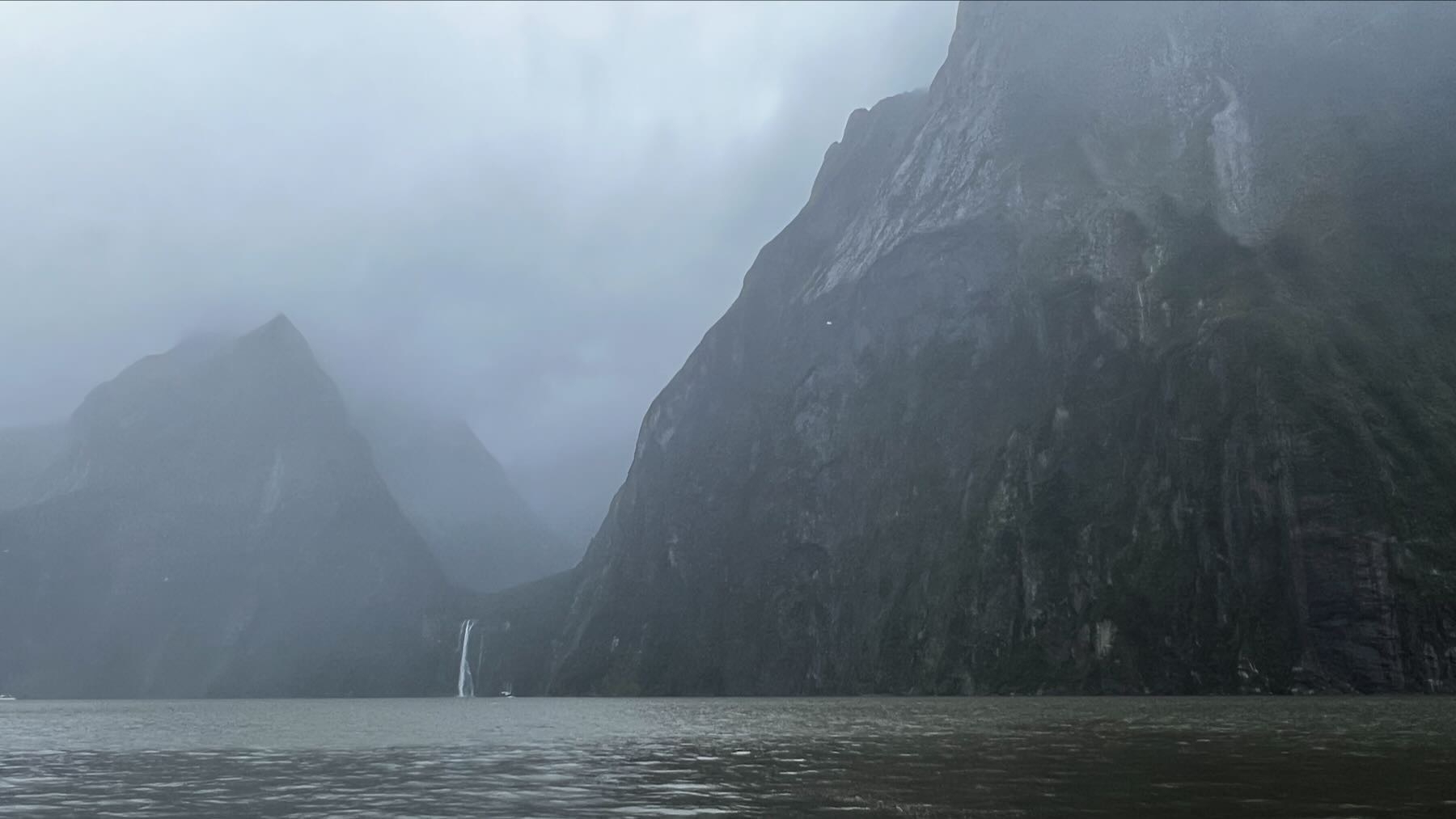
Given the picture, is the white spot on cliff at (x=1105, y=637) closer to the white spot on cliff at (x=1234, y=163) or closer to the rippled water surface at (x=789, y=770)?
the white spot on cliff at (x=1234, y=163)

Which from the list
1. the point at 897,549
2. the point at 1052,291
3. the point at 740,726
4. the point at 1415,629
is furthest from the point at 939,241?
the point at 740,726

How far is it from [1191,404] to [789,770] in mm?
130095

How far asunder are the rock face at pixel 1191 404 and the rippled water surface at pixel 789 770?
237 feet

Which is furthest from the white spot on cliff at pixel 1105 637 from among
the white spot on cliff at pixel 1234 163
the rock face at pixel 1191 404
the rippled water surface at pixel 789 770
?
the rippled water surface at pixel 789 770

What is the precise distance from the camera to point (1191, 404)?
15175cm

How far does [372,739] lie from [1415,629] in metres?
107

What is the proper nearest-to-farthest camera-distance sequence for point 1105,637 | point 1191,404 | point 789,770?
Result: 1. point 789,770
2. point 1105,637
3. point 1191,404

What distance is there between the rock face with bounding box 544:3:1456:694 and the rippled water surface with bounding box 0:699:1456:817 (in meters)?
72.1

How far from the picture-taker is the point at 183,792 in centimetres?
3169

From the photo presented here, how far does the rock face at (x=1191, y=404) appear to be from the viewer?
131375mm

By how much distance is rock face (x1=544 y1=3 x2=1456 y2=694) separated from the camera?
431 feet

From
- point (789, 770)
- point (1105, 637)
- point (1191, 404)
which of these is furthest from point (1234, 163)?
point (789, 770)

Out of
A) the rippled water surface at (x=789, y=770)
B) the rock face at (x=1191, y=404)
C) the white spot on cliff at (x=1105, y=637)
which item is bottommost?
the rippled water surface at (x=789, y=770)

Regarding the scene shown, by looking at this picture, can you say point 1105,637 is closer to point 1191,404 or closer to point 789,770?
point 1191,404
